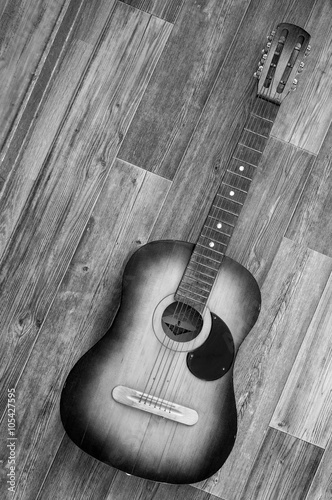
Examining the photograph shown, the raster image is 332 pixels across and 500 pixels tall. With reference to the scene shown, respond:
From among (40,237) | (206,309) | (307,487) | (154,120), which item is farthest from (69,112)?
(307,487)

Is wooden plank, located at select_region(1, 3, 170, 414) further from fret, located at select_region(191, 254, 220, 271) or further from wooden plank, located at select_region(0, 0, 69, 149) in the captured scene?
fret, located at select_region(191, 254, 220, 271)

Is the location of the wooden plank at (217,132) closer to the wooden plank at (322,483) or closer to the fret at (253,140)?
the fret at (253,140)

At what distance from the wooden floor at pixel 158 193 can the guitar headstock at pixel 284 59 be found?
0.21 meters

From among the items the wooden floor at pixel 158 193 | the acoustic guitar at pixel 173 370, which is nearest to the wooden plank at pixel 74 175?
the wooden floor at pixel 158 193

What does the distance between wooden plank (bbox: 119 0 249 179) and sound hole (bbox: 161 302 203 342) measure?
0.50m

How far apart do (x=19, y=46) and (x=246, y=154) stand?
91cm

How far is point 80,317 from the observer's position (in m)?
2.01

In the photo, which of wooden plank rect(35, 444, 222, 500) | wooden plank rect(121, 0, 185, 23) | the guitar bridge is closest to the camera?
the guitar bridge

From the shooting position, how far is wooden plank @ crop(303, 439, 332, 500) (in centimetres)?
203

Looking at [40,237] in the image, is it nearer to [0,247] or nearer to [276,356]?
[0,247]

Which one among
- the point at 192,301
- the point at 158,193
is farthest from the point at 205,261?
the point at 158,193

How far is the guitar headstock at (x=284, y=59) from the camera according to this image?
6.01 ft

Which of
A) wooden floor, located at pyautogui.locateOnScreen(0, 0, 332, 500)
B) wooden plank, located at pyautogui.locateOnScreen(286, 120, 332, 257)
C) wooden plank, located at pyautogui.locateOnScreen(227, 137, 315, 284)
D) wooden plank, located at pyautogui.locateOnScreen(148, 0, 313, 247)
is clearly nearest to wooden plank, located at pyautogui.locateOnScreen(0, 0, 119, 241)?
wooden floor, located at pyautogui.locateOnScreen(0, 0, 332, 500)

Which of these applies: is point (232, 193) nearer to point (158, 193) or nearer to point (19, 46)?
point (158, 193)
